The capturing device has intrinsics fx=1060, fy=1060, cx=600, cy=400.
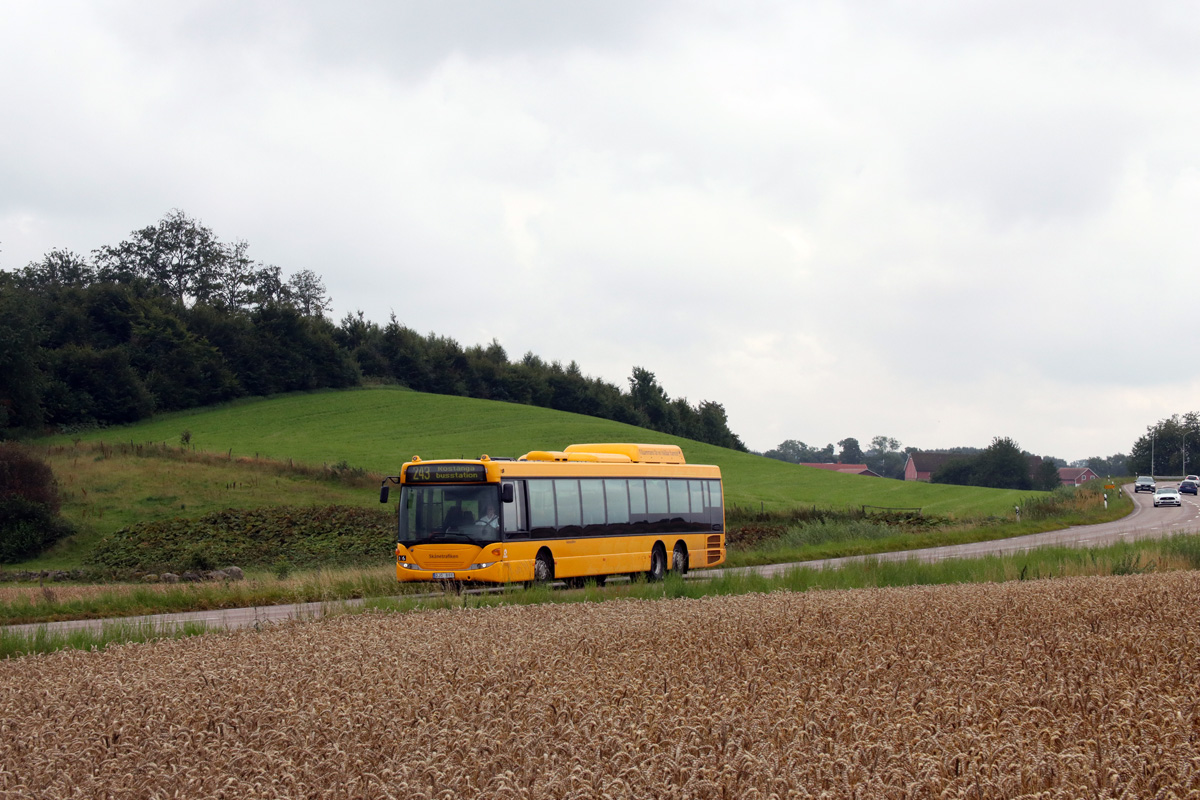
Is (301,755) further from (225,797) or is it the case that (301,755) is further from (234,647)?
(234,647)

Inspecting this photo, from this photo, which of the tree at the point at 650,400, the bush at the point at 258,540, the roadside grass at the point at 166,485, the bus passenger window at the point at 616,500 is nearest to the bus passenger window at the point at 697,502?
the bus passenger window at the point at 616,500

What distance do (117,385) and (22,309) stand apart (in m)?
11.6

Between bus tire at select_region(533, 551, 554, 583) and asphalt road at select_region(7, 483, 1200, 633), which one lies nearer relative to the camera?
asphalt road at select_region(7, 483, 1200, 633)

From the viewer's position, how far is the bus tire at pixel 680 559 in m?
28.0

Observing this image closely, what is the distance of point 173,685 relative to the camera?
636cm

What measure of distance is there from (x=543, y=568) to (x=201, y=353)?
7457cm

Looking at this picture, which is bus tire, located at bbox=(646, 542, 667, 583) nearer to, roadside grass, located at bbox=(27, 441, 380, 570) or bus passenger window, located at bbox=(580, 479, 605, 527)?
bus passenger window, located at bbox=(580, 479, 605, 527)

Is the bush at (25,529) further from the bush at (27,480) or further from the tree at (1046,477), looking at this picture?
the tree at (1046,477)

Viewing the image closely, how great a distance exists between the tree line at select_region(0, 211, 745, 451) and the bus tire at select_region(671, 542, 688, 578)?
5357cm

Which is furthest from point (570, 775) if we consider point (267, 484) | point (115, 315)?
point (115, 315)

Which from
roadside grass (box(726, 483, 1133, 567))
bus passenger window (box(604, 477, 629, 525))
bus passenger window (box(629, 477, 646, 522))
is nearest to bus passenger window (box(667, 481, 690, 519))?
bus passenger window (box(629, 477, 646, 522))

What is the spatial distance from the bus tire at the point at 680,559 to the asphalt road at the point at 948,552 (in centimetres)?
39

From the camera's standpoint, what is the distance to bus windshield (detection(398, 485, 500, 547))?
22.5 metres

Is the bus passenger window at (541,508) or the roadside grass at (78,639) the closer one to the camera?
the roadside grass at (78,639)
